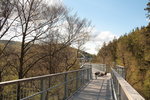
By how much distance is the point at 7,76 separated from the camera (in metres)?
16.2

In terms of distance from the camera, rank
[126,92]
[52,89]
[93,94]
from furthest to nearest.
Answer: [93,94]
[52,89]
[126,92]

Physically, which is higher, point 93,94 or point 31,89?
point 31,89

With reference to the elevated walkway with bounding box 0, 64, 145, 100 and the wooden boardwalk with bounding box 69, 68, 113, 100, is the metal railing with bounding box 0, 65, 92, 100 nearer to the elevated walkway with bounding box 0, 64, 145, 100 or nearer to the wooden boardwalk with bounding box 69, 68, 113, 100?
the elevated walkway with bounding box 0, 64, 145, 100

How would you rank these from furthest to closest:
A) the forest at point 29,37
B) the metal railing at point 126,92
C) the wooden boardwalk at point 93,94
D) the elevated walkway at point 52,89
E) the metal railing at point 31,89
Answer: the forest at point 29,37 → the wooden boardwalk at point 93,94 → the metal railing at point 31,89 → the elevated walkway at point 52,89 → the metal railing at point 126,92

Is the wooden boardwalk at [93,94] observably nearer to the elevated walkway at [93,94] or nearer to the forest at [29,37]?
the elevated walkway at [93,94]

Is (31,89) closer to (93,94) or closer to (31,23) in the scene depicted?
(93,94)

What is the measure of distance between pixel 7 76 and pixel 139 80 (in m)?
35.6

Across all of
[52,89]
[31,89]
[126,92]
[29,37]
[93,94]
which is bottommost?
[93,94]

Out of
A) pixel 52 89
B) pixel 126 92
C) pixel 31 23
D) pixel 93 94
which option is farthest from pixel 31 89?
pixel 31 23

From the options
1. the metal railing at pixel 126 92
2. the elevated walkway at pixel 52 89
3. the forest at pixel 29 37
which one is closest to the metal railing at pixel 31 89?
the elevated walkway at pixel 52 89

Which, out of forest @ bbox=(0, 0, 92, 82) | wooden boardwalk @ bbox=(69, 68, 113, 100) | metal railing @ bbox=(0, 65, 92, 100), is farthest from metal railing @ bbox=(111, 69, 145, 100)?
forest @ bbox=(0, 0, 92, 82)

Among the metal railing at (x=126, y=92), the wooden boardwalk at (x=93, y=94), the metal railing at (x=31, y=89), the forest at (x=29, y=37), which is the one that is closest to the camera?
the metal railing at (x=126, y=92)

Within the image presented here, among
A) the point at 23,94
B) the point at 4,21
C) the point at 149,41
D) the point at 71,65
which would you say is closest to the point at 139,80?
the point at 149,41

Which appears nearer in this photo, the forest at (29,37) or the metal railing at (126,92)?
the metal railing at (126,92)
